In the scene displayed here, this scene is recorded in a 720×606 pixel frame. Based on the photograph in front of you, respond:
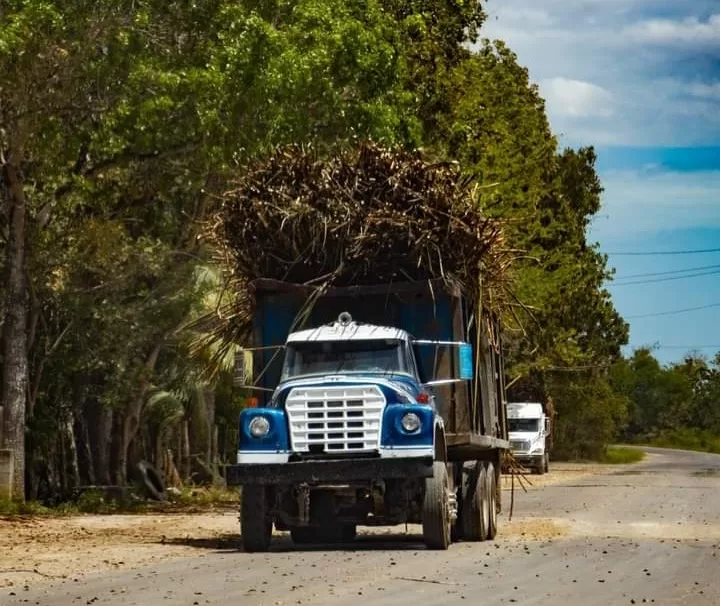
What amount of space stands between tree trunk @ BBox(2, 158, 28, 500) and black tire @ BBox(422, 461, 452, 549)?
12.5 meters

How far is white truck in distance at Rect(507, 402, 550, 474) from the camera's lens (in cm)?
5828

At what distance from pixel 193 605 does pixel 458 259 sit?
856 cm

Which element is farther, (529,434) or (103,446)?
(529,434)

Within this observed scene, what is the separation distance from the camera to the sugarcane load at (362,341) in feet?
60.4

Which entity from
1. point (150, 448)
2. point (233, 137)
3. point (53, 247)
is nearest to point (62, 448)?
point (150, 448)

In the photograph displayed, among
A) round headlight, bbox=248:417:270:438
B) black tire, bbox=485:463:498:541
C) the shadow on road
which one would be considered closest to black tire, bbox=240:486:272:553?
the shadow on road

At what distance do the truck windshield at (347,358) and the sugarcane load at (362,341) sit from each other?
2 cm

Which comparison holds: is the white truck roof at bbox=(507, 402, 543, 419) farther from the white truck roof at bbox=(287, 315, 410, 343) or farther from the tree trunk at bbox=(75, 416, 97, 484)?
the white truck roof at bbox=(287, 315, 410, 343)

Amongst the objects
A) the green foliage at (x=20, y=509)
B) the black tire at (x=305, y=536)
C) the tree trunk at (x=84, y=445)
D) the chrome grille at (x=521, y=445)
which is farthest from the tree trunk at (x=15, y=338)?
the chrome grille at (x=521, y=445)

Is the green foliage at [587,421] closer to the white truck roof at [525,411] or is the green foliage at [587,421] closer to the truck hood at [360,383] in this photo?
the white truck roof at [525,411]

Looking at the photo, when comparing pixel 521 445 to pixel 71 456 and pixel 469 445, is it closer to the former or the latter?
pixel 71 456

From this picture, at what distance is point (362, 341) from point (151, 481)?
59.0 ft

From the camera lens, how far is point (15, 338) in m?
29.1

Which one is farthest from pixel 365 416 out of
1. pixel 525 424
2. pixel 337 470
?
pixel 525 424
